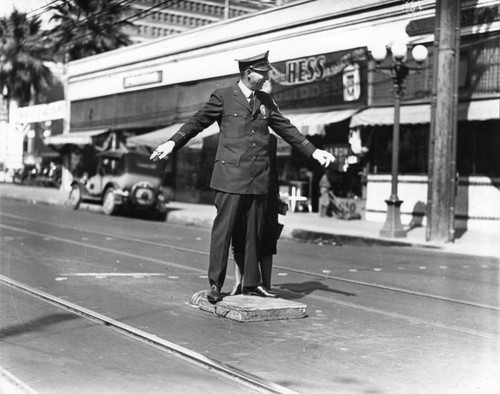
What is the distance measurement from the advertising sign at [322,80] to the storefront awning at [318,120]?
0.47 meters

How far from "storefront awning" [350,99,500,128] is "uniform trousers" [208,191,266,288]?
1178cm

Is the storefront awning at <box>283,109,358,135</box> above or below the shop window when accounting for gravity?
above

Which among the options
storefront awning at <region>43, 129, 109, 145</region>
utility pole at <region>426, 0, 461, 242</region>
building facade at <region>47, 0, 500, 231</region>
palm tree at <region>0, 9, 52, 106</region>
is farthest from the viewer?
palm tree at <region>0, 9, 52, 106</region>

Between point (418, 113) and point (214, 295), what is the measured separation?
12.8 meters

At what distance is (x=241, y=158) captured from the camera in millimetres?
6297

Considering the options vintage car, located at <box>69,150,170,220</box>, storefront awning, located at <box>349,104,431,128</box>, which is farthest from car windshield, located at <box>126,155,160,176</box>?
storefront awning, located at <box>349,104,431,128</box>

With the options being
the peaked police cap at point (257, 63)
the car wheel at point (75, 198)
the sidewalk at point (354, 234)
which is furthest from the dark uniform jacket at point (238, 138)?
the car wheel at point (75, 198)

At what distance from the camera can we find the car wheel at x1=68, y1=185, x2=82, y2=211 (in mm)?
23814

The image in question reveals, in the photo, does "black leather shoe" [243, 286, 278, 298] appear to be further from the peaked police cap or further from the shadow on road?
the peaked police cap

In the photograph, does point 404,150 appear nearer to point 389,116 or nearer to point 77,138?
point 389,116

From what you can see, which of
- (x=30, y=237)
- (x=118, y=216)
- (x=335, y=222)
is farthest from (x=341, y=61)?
(x=30, y=237)

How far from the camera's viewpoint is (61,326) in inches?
229

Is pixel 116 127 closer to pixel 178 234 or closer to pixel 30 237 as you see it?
pixel 178 234

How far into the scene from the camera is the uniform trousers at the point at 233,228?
6324 mm
